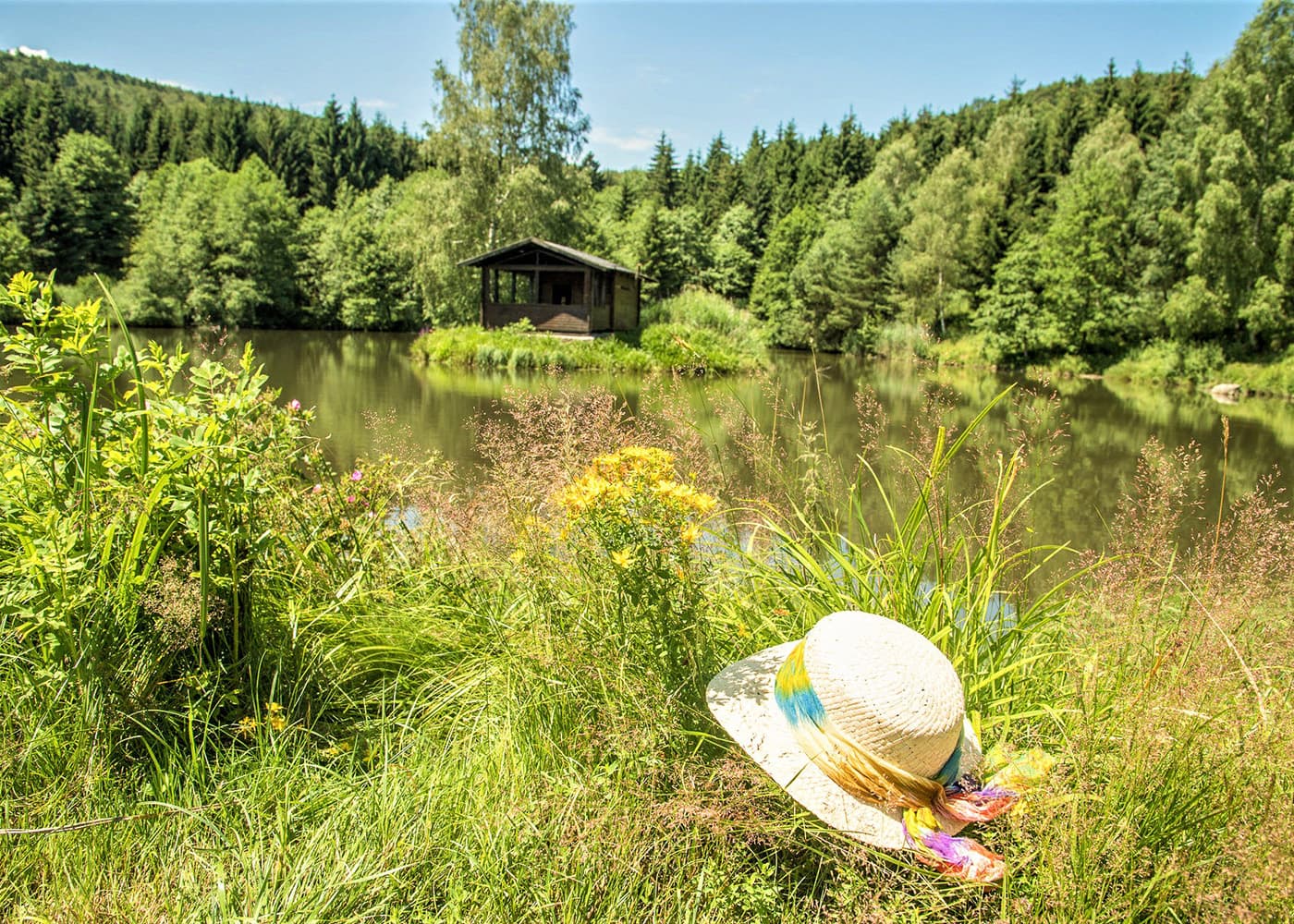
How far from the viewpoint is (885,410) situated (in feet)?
35.1

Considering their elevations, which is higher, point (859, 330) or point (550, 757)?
point (859, 330)

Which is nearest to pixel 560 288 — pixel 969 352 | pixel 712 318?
pixel 712 318

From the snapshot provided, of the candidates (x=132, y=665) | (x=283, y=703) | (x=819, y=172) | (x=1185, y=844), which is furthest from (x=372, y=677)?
(x=819, y=172)

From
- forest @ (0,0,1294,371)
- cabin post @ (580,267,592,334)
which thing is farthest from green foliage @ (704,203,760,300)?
cabin post @ (580,267,592,334)

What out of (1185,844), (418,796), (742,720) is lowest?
(418,796)

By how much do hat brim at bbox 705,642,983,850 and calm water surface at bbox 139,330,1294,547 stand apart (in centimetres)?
119

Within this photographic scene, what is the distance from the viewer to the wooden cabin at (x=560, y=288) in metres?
23.2

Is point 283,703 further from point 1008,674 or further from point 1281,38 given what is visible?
point 1281,38

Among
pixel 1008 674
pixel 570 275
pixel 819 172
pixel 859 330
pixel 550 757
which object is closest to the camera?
pixel 550 757

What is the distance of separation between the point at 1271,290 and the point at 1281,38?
7.24 meters

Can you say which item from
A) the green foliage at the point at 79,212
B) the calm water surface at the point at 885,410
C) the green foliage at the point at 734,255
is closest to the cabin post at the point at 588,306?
the calm water surface at the point at 885,410

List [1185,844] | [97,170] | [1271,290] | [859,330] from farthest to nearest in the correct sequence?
[97,170], [859,330], [1271,290], [1185,844]

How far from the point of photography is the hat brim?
1570mm

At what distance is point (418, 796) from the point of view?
1.82m
